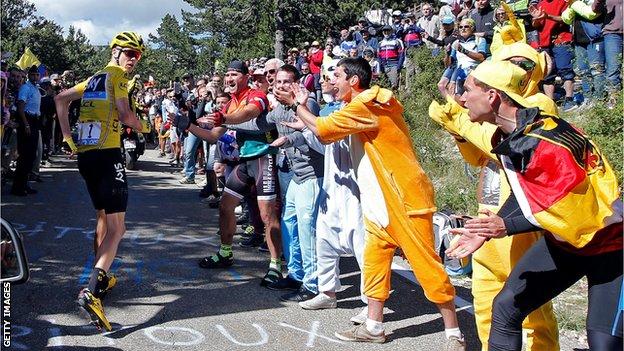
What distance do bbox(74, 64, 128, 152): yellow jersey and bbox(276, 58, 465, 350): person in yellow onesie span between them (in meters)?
1.55

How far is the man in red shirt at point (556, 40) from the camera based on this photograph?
31.9ft

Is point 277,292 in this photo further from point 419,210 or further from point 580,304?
point 580,304

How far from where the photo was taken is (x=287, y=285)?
6.28 m

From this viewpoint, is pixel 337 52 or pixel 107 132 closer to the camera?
pixel 107 132

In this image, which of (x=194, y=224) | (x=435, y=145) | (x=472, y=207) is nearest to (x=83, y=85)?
(x=194, y=224)

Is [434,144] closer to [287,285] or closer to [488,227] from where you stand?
[287,285]

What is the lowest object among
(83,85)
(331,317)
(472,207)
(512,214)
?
(331,317)

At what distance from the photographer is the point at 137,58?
5.64 meters

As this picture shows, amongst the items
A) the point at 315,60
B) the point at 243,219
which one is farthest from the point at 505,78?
the point at 315,60

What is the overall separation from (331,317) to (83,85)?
2745 mm

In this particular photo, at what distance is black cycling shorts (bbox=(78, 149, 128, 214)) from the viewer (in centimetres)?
543

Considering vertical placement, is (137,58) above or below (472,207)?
above

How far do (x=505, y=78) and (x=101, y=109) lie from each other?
10.9 feet

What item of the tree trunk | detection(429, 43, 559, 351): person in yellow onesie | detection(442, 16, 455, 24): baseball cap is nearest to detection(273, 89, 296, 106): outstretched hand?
detection(429, 43, 559, 351): person in yellow onesie
